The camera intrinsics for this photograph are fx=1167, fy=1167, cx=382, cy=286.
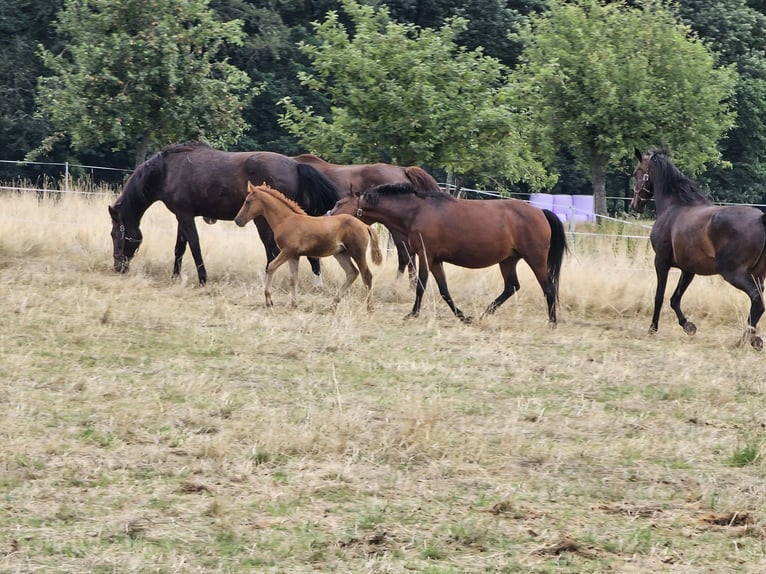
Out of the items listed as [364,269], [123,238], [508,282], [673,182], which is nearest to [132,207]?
[123,238]

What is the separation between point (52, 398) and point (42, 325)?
119 inches

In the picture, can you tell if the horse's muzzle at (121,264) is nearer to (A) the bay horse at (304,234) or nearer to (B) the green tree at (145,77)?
(A) the bay horse at (304,234)

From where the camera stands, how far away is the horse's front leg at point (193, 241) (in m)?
14.3

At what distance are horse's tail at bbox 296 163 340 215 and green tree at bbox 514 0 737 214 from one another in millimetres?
21557

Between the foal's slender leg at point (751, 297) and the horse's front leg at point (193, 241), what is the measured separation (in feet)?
20.5

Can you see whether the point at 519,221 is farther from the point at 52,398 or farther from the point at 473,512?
the point at 473,512

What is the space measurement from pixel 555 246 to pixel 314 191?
3213mm

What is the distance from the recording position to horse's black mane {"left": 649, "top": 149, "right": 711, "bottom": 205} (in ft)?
41.3

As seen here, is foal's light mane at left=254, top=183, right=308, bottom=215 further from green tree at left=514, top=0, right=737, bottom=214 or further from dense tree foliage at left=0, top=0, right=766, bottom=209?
dense tree foliage at left=0, top=0, right=766, bottom=209

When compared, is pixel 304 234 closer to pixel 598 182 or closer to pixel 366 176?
pixel 366 176

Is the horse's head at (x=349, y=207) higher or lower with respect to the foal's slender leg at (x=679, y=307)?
higher

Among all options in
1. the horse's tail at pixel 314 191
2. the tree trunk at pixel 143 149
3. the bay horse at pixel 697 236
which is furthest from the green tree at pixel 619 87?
the bay horse at pixel 697 236

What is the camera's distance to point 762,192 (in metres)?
49.7

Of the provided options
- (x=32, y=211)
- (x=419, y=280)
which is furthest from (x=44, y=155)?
(x=419, y=280)
